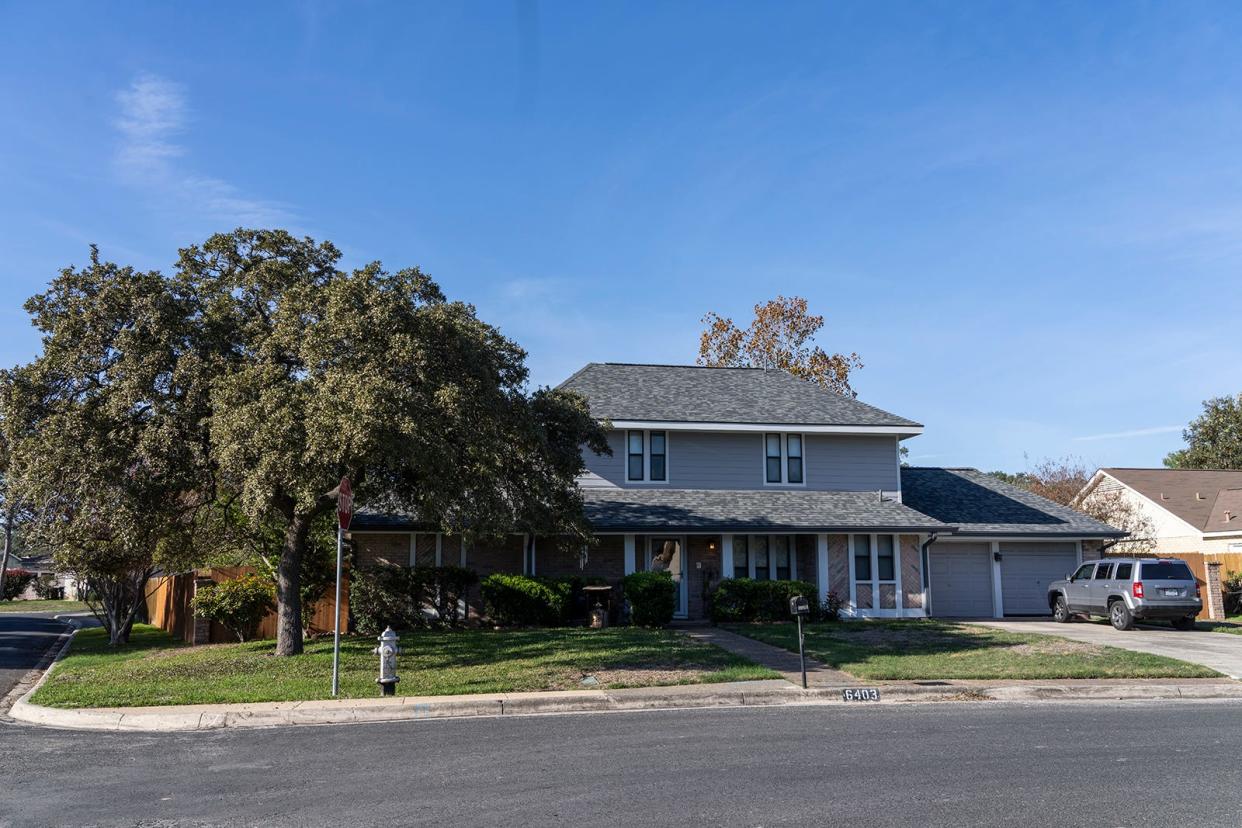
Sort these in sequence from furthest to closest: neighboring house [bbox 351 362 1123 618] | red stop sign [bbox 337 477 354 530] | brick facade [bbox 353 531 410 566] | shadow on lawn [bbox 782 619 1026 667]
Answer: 1. neighboring house [bbox 351 362 1123 618]
2. brick facade [bbox 353 531 410 566]
3. shadow on lawn [bbox 782 619 1026 667]
4. red stop sign [bbox 337 477 354 530]

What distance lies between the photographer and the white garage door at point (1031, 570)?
27656 mm

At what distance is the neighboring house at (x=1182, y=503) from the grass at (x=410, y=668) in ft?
87.9

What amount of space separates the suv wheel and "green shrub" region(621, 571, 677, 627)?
10.5 m

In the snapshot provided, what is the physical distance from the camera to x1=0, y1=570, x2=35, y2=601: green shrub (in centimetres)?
6063

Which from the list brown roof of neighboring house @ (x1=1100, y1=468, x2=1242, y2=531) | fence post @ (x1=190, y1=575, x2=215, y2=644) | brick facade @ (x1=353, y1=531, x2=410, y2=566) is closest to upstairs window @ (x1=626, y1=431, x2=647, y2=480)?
brick facade @ (x1=353, y1=531, x2=410, y2=566)

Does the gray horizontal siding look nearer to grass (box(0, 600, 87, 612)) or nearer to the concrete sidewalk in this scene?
the concrete sidewalk

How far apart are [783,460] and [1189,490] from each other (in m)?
23.4

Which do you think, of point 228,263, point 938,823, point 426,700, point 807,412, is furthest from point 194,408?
point 807,412

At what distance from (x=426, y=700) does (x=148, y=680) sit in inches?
198

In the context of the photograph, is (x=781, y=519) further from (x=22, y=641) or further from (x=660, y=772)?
(x=22, y=641)

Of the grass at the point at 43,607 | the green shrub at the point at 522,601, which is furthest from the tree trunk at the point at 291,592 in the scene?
the grass at the point at 43,607

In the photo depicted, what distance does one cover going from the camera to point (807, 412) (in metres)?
27.7

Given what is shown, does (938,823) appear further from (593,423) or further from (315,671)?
(593,423)

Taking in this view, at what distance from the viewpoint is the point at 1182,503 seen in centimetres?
3931
